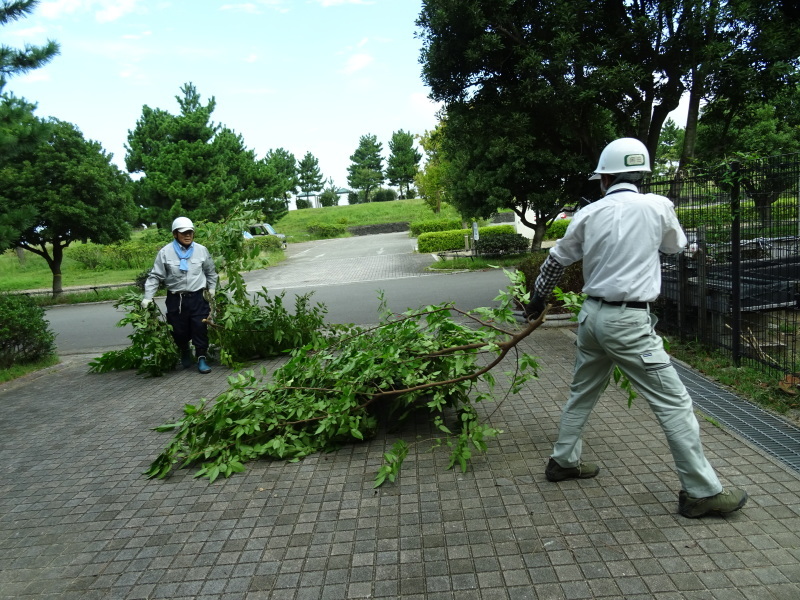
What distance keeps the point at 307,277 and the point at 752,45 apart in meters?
15.6

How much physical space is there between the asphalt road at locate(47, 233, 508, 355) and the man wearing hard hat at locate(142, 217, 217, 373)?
334cm

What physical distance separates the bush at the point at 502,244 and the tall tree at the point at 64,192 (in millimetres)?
12143

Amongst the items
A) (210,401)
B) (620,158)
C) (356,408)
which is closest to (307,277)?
(210,401)

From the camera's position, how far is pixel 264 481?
4.30 meters

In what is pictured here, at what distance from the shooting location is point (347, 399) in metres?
4.54

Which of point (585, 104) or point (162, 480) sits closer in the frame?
point (162, 480)

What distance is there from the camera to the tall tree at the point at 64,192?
18.5 m

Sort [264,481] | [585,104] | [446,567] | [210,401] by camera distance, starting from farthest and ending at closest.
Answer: [585,104]
[210,401]
[264,481]
[446,567]

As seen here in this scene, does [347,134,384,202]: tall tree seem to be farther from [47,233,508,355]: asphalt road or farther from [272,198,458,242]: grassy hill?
[47,233,508,355]: asphalt road

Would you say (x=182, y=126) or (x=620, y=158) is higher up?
(x=182, y=126)

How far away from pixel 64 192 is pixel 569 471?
62.3 ft

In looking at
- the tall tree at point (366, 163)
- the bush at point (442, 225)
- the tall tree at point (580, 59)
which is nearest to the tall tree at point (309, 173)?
the tall tree at point (366, 163)

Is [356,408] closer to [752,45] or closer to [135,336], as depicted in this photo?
[135,336]

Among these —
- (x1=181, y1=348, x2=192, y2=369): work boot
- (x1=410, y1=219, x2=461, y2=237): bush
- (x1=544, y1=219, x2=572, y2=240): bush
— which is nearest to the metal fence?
(x1=181, y1=348, x2=192, y2=369): work boot
